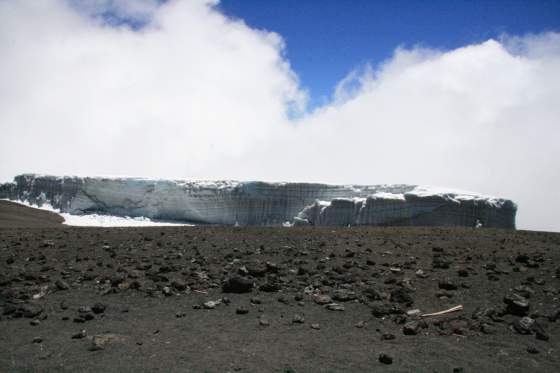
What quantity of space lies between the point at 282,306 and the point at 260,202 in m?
18.3

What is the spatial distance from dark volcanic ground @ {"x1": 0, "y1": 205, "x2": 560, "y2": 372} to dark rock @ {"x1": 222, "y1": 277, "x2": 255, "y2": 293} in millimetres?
20

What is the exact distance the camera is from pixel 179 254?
319 inches

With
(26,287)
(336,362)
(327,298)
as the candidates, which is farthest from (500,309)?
(26,287)

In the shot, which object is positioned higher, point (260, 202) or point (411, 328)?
point (260, 202)

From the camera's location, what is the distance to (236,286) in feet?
19.6

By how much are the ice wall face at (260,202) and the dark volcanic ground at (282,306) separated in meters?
8.81

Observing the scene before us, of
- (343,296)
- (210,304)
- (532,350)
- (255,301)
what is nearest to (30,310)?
(210,304)

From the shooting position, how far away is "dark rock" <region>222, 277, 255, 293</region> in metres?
5.98

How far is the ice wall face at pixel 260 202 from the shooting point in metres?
17.6

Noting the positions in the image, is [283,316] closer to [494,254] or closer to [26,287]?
[26,287]

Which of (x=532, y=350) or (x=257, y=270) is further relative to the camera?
(x=257, y=270)

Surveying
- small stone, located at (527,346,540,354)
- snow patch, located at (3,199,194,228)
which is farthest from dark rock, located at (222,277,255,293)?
snow patch, located at (3,199,194,228)

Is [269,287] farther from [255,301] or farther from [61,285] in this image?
[61,285]

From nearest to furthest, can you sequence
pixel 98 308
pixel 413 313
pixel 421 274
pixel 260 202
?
pixel 413 313
pixel 98 308
pixel 421 274
pixel 260 202
